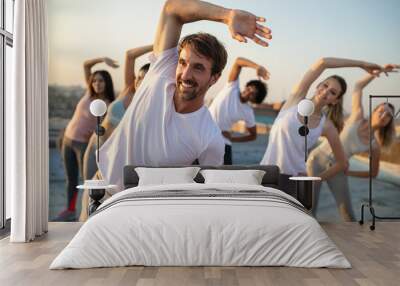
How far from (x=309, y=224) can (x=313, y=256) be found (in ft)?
0.90

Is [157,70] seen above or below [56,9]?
below

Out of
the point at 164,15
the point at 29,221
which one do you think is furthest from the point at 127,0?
the point at 29,221

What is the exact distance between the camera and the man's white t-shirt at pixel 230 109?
310 inches

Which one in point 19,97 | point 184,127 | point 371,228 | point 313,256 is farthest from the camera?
point 184,127

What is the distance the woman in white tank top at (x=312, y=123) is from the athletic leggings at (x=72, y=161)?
249 cm

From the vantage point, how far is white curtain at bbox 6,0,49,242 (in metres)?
6.30

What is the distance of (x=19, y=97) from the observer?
631 centimetres

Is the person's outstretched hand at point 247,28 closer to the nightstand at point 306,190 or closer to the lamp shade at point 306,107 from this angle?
the lamp shade at point 306,107

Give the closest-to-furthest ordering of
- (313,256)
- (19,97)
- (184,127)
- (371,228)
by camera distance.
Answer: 1. (313,256)
2. (19,97)
3. (371,228)
4. (184,127)

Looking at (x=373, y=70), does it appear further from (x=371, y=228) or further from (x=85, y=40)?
(x=85, y=40)

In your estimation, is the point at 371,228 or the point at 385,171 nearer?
the point at 371,228

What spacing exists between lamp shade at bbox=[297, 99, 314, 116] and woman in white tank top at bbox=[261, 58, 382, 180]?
1.32ft

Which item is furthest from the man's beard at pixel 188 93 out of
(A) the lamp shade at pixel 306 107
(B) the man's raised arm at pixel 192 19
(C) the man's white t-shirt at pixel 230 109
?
(A) the lamp shade at pixel 306 107

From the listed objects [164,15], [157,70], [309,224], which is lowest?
[309,224]
